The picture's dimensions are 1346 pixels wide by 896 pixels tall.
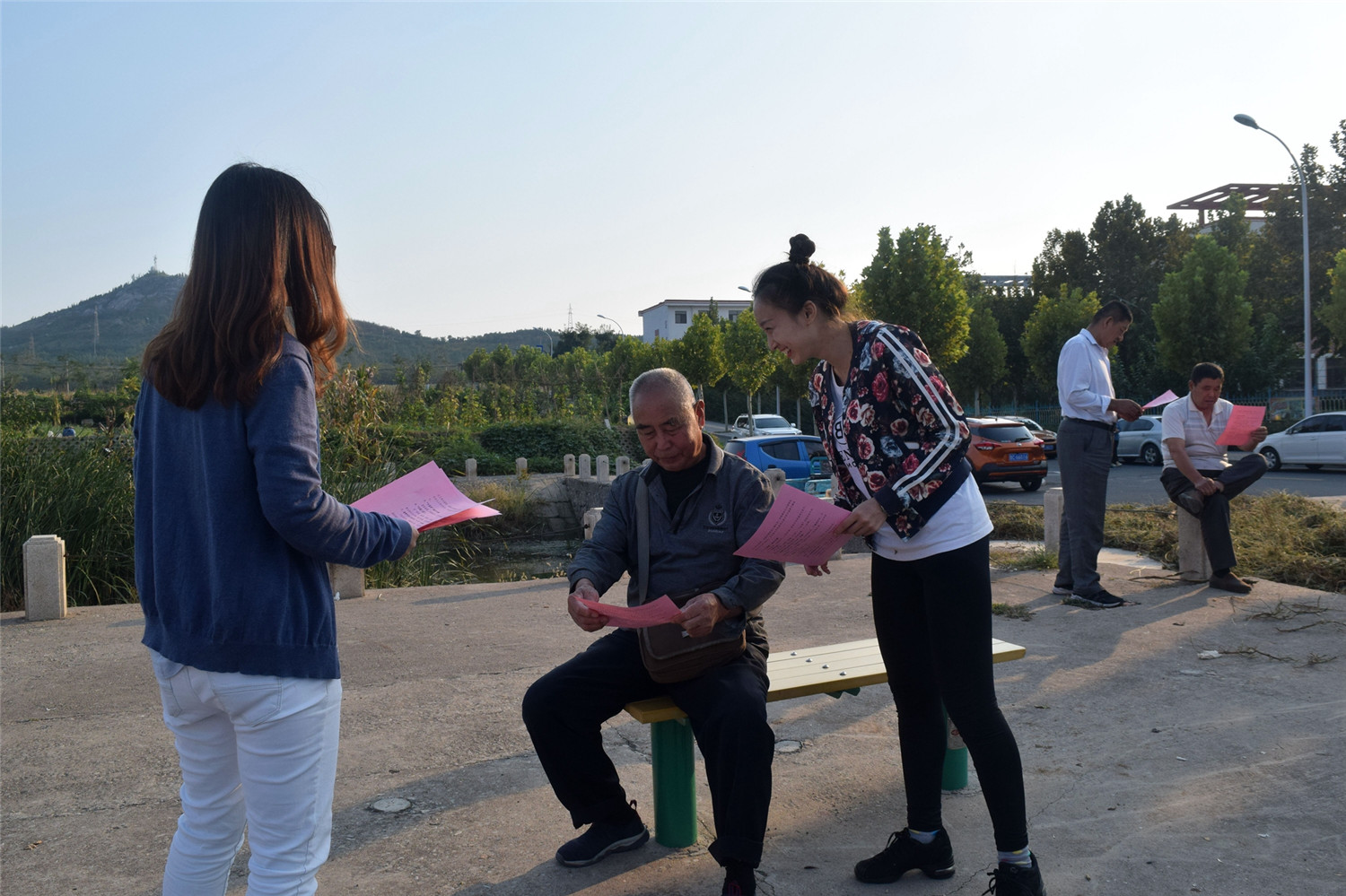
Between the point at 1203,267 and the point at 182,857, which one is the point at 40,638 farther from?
the point at 1203,267

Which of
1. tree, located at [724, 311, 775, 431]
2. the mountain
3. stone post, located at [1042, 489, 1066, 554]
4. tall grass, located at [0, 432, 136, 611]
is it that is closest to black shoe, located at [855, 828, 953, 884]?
stone post, located at [1042, 489, 1066, 554]

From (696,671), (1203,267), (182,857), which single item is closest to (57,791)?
(182,857)

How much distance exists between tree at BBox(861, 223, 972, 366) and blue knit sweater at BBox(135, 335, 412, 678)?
28072 mm

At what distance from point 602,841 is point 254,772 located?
1.51m

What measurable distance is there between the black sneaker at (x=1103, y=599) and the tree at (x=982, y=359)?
107 ft

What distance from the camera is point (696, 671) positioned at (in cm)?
312

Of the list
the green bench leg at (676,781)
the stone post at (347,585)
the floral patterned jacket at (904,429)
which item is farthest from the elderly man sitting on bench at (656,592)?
the stone post at (347,585)

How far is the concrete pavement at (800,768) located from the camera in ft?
10.1

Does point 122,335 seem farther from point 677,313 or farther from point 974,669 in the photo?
point 974,669

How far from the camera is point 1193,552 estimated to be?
7.49m

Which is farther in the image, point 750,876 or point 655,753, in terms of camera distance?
point 655,753

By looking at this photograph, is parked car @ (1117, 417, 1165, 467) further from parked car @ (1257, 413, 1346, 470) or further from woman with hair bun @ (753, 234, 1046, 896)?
woman with hair bun @ (753, 234, 1046, 896)

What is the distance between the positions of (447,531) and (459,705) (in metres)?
8.16

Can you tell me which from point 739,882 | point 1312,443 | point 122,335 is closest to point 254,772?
point 739,882
